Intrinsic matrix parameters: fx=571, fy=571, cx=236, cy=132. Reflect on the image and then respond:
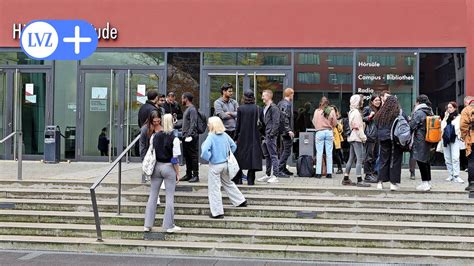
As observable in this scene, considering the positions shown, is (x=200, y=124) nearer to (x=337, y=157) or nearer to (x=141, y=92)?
(x=337, y=157)

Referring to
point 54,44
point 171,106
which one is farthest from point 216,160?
point 54,44

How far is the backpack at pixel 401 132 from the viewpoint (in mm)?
9641

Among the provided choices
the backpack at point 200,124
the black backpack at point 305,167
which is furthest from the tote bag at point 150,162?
the black backpack at point 305,167

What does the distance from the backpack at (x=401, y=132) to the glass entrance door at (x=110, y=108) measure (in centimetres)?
712

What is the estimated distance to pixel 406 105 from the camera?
14336mm

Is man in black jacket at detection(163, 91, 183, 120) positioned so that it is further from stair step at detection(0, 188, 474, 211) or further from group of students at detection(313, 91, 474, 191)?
group of students at detection(313, 91, 474, 191)

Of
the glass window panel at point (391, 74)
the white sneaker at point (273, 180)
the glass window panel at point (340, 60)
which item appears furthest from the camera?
the glass window panel at point (340, 60)

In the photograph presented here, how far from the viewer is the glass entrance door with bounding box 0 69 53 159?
15.5m

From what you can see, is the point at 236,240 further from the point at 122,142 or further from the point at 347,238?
the point at 122,142

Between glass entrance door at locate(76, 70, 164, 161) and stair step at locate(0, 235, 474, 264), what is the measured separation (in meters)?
6.55

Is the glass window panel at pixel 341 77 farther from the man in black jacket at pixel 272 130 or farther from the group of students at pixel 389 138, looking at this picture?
the man in black jacket at pixel 272 130

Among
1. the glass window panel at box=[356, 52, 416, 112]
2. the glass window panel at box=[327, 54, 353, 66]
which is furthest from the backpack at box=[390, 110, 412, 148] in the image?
the glass window panel at box=[327, 54, 353, 66]

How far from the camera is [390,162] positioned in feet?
32.8

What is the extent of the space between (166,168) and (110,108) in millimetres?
7270
